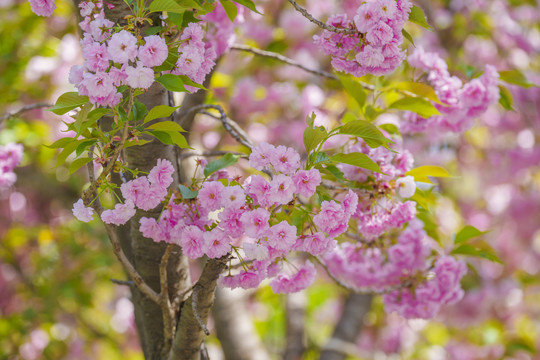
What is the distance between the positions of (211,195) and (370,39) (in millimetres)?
405

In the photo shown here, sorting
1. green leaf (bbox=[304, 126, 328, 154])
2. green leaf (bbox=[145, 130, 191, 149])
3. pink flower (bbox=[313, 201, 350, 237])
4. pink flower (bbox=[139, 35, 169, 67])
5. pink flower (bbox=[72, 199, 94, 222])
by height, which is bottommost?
pink flower (bbox=[72, 199, 94, 222])

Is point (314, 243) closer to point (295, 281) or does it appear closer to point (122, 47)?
point (295, 281)

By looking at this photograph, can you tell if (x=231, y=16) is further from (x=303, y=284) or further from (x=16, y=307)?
(x=16, y=307)

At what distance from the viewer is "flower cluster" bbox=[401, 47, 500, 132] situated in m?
1.34

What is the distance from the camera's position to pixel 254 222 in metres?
0.87

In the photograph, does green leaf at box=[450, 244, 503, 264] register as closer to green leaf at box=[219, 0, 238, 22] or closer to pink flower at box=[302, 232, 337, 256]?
pink flower at box=[302, 232, 337, 256]

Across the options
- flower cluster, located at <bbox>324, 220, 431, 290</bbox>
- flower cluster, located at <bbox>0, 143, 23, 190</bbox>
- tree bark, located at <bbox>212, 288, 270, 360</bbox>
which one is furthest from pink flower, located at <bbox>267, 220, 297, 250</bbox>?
tree bark, located at <bbox>212, 288, 270, 360</bbox>

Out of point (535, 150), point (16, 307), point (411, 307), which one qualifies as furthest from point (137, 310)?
point (535, 150)

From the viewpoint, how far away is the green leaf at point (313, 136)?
0.94 metres

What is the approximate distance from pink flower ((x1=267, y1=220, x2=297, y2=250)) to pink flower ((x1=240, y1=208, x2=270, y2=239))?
0.9 inches

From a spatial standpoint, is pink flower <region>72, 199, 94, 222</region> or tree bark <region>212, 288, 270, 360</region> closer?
pink flower <region>72, 199, 94, 222</region>

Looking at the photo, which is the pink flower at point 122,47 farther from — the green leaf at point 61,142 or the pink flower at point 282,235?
the pink flower at point 282,235

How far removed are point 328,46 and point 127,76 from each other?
16.2 inches

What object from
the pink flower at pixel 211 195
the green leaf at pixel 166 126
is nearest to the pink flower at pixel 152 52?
the green leaf at pixel 166 126
